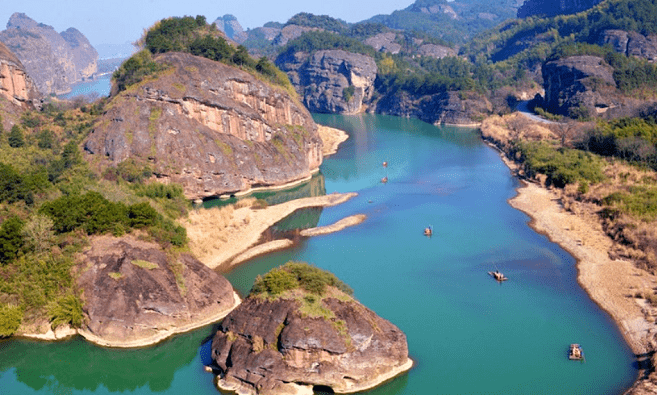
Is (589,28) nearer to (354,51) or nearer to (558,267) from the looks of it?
(354,51)

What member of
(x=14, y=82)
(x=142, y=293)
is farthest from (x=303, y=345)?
(x=14, y=82)

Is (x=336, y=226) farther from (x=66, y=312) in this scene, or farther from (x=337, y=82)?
(x=337, y=82)

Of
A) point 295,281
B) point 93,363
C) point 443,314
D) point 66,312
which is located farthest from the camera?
point 443,314

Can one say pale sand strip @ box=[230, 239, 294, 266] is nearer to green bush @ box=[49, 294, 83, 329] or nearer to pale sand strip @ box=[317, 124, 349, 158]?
green bush @ box=[49, 294, 83, 329]

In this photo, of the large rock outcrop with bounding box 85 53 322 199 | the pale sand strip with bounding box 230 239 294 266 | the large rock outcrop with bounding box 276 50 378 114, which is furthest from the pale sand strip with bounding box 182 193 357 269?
the large rock outcrop with bounding box 276 50 378 114

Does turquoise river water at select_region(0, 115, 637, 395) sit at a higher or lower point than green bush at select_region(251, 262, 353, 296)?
lower

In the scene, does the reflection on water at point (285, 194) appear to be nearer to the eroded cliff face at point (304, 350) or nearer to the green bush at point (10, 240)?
the green bush at point (10, 240)

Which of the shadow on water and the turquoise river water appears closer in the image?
the turquoise river water
